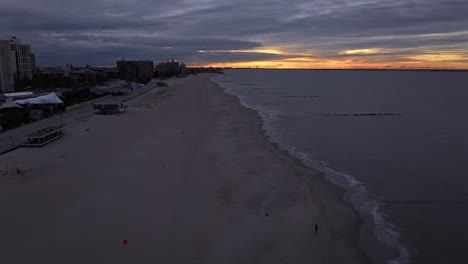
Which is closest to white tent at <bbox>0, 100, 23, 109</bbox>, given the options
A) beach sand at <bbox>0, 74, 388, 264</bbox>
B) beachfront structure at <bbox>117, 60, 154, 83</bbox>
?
beach sand at <bbox>0, 74, 388, 264</bbox>

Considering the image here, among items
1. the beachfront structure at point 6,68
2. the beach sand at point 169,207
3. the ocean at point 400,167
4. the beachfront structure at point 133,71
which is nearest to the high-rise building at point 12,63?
the beachfront structure at point 6,68

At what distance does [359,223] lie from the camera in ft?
48.7

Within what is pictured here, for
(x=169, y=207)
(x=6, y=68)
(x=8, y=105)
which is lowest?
(x=169, y=207)

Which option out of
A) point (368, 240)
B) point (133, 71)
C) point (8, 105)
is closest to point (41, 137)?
point (8, 105)

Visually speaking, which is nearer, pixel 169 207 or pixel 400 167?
pixel 169 207

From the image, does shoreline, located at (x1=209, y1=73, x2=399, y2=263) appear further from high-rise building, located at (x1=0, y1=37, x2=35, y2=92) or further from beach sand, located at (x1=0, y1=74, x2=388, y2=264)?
high-rise building, located at (x1=0, y1=37, x2=35, y2=92)

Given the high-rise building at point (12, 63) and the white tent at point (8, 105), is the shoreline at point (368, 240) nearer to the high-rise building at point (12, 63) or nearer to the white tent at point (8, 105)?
the white tent at point (8, 105)

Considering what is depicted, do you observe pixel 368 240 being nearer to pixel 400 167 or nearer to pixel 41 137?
pixel 400 167

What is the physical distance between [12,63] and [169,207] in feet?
275

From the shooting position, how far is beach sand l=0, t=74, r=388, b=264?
12156 millimetres

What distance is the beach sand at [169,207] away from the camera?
1216 centimetres

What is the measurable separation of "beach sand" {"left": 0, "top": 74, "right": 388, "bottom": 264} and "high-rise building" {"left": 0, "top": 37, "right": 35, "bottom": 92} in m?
58.2

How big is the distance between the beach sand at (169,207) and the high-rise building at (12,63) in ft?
191

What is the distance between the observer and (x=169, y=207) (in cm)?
1540
